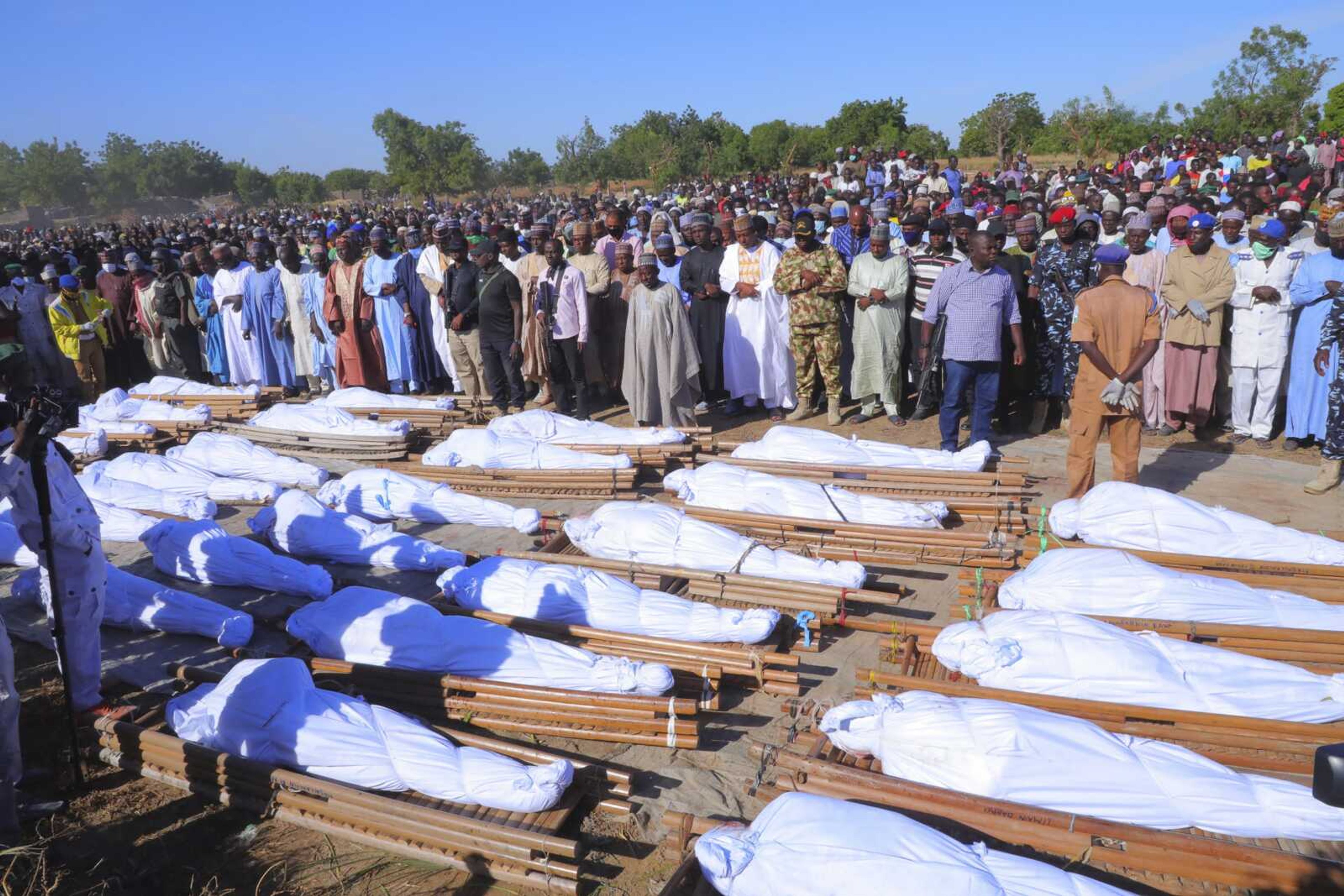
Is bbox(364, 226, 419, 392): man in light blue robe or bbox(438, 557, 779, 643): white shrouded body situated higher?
bbox(364, 226, 419, 392): man in light blue robe

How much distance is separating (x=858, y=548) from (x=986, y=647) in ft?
4.95

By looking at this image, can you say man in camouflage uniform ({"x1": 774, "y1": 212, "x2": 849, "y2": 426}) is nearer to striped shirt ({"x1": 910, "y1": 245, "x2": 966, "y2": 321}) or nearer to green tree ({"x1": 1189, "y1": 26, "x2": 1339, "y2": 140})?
striped shirt ({"x1": 910, "y1": 245, "x2": 966, "y2": 321})

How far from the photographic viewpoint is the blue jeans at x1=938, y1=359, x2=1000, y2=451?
19.8 feet

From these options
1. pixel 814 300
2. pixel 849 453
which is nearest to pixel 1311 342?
pixel 849 453

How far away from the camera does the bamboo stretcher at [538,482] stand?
6121 millimetres

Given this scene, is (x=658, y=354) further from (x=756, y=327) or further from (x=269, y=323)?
(x=269, y=323)

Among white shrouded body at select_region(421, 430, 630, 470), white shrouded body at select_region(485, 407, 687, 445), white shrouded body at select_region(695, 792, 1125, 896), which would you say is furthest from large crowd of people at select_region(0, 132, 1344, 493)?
white shrouded body at select_region(695, 792, 1125, 896)

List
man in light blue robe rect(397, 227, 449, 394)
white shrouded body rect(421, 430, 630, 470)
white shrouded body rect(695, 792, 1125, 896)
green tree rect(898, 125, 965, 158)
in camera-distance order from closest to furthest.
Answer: white shrouded body rect(695, 792, 1125, 896)
white shrouded body rect(421, 430, 630, 470)
man in light blue robe rect(397, 227, 449, 394)
green tree rect(898, 125, 965, 158)

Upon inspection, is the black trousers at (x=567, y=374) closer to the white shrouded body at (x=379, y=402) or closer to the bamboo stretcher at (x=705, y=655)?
the white shrouded body at (x=379, y=402)

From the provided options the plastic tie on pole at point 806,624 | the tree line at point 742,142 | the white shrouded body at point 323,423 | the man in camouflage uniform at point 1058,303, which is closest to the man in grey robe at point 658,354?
the white shrouded body at point 323,423

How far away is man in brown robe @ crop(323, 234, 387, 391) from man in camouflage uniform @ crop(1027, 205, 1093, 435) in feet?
20.3

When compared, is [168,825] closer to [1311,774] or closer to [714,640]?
[714,640]

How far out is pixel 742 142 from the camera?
116 ft

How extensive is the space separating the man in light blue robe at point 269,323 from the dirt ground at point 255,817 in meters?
5.18
